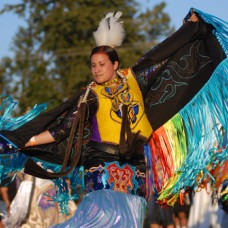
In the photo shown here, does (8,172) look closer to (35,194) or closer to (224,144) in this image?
(224,144)

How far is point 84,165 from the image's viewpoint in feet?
19.2

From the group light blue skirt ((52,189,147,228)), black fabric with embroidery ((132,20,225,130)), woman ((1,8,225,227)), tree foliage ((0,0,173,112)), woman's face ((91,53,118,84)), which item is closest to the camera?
light blue skirt ((52,189,147,228))

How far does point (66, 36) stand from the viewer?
16016 mm

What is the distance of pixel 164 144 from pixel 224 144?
→ 43 centimetres

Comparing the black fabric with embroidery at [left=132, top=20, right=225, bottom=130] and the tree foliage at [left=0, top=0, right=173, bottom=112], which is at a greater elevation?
the tree foliage at [left=0, top=0, right=173, bottom=112]

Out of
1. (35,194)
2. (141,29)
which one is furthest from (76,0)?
(35,194)

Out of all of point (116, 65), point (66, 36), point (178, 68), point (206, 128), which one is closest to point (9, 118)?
point (116, 65)

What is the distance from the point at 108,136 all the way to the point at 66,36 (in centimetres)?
1048

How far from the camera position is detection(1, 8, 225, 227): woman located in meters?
5.61

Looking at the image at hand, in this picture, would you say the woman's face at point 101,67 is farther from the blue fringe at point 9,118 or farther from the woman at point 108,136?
the blue fringe at point 9,118

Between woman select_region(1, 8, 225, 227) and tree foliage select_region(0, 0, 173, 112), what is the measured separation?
31.1 ft

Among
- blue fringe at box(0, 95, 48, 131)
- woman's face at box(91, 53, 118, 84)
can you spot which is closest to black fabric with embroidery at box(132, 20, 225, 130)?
woman's face at box(91, 53, 118, 84)

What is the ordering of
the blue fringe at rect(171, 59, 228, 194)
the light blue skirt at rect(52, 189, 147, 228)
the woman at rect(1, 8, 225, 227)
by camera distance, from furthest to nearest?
the blue fringe at rect(171, 59, 228, 194), the woman at rect(1, 8, 225, 227), the light blue skirt at rect(52, 189, 147, 228)

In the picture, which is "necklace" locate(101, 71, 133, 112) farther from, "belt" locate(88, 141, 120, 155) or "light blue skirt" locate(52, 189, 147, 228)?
"light blue skirt" locate(52, 189, 147, 228)
